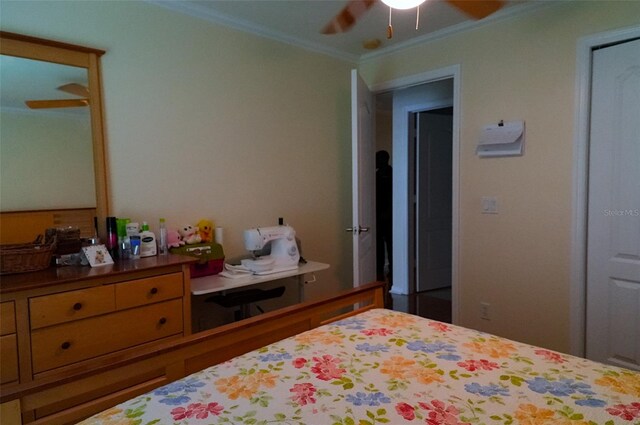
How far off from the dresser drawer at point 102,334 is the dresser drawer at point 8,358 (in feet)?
0.19

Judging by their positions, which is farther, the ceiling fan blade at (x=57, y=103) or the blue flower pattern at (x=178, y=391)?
the ceiling fan blade at (x=57, y=103)

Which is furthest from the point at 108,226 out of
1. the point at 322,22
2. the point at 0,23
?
the point at 322,22

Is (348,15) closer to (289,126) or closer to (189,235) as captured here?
(289,126)

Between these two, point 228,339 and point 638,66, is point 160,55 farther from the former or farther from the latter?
point 638,66

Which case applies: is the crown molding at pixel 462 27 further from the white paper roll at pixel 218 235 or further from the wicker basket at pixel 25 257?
the wicker basket at pixel 25 257

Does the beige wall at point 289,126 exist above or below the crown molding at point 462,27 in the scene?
below

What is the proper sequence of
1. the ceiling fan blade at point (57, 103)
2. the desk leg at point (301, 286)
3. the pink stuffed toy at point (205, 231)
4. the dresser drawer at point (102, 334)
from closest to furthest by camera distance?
the dresser drawer at point (102, 334) < the ceiling fan blade at point (57, 103) < the pink stuffed toy at point (205, 231) < the desk leg at point (301, 286)

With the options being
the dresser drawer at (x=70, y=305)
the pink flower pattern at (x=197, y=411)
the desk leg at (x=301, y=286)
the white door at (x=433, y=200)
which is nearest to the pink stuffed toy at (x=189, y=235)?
the dresser drawer at (x=70, y=305)

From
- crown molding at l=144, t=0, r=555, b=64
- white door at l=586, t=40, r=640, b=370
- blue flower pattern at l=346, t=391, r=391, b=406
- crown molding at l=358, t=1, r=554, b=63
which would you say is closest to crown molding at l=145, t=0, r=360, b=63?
crown molding at l=144, t=0, r=555, b=64

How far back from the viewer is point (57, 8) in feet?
6.68

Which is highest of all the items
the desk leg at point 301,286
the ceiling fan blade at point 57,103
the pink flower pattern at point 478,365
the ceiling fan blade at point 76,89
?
the ceiling fan blade at point 76,89

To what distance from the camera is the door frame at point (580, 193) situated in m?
2.34

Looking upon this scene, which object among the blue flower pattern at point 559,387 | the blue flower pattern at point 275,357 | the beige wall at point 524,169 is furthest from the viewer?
the beige wall at point 524,169

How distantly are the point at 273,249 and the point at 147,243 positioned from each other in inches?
30.7
